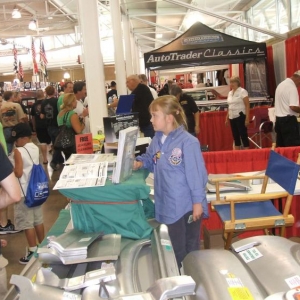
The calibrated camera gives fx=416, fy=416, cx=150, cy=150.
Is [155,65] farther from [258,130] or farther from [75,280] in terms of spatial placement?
[75,280]

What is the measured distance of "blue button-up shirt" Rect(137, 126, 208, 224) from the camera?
2.40 metres

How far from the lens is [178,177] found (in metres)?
2.43

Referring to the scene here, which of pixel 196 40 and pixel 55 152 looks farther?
pixel 196 40

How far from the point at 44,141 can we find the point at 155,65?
2.72 m

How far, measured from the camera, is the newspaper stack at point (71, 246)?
64.3 inches

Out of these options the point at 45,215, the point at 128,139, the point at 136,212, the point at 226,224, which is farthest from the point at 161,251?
the point at 45,215

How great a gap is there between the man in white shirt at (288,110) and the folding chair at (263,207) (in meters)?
2.96

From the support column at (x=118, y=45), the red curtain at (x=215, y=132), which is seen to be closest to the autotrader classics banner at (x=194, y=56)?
the support column at (x=118, y=45)

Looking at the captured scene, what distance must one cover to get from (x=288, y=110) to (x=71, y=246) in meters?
5.22

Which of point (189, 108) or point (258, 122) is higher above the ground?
point (189, 108)

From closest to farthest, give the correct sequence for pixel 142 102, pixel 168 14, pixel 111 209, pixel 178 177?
pixel 111 209, pixel 178 177, pixel 142 102, pixel 168 14

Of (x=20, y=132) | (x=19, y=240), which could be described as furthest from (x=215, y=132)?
(x=20, y=132)

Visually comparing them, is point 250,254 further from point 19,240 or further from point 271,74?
point 271,74

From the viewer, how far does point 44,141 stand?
27.7 feet
